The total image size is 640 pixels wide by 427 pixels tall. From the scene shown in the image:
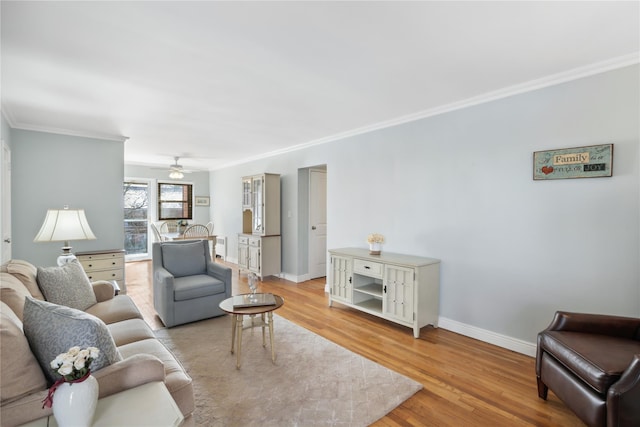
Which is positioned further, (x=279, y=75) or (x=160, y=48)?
(x=279, y=75)

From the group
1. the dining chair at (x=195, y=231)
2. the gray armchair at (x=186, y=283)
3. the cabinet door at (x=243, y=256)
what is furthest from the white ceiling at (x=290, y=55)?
the dining chair at (x=195, y=231)

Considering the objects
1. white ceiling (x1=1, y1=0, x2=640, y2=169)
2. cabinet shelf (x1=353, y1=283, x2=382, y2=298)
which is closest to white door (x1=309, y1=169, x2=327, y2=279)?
cabinet shelf (x1=353, y1=283, x2=382, y2=298)

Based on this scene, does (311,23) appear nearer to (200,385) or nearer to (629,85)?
(629,85)

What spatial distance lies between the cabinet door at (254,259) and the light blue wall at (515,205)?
2.17m

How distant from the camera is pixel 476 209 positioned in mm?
3135

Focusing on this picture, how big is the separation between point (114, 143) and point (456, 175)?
487cm

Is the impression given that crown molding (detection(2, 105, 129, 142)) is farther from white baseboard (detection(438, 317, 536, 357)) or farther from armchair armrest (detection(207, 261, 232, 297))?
white baseboard (detection(438, 317, 536, 357))

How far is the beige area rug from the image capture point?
6.52 ft

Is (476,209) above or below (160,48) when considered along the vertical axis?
below

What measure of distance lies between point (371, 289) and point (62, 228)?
3448mm

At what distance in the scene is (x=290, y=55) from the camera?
7.32 ft

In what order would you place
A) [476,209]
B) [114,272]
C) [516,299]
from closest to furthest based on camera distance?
[516,299], [476,209], [114,272]

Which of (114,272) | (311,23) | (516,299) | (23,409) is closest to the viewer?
(23,409)

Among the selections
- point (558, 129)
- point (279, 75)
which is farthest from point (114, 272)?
point (558, 129)
